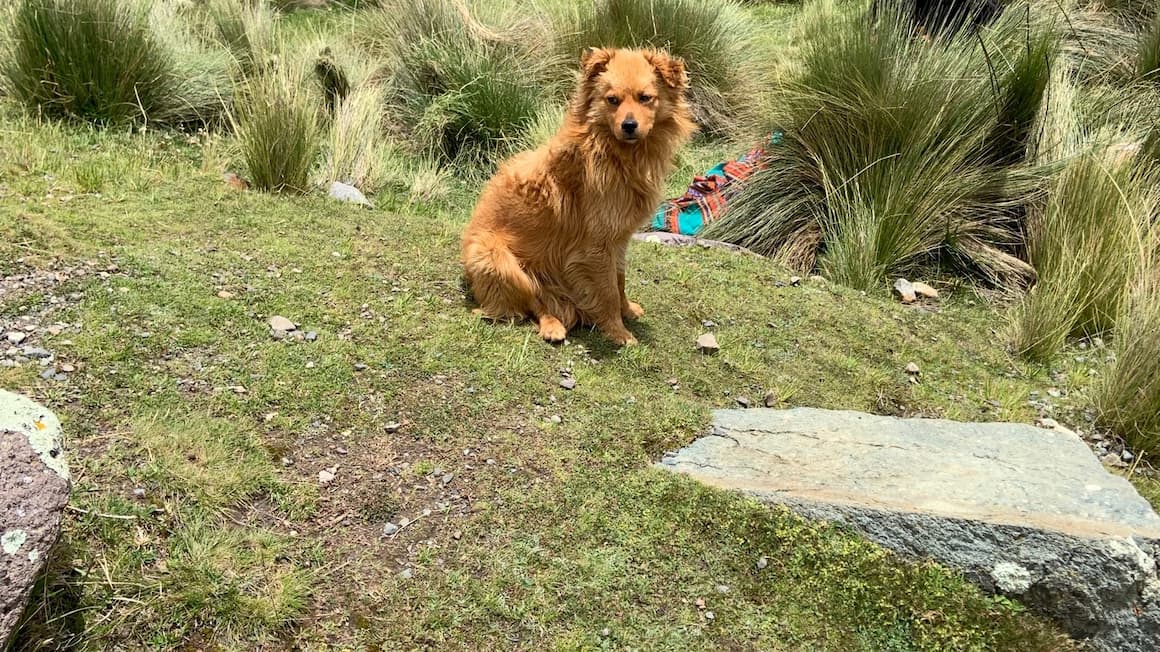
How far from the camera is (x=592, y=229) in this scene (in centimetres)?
412

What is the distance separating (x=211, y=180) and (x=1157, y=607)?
592cm

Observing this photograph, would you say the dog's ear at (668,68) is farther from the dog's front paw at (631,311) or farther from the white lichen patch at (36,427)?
the white lichen patch at (36,427)

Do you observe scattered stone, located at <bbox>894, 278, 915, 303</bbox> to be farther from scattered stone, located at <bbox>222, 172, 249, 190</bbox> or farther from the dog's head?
scattered stone, located at <bbox>222, 172, 249, 190</bbox>

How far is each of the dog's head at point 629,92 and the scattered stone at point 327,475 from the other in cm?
208

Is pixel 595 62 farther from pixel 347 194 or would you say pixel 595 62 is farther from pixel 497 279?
pixel 347 194

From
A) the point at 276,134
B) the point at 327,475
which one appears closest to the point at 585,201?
the point at 327,475

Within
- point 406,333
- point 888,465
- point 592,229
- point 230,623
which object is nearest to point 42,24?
point 406,333

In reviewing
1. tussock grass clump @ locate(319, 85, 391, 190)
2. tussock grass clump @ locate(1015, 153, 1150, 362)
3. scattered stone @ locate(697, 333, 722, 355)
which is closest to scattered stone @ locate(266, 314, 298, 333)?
scattered stone @ locate(697, 333, 722, 355)

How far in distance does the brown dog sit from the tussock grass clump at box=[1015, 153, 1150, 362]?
2793 mm

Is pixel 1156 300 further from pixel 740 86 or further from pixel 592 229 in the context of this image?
pixel 740 86

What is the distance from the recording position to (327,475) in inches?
117

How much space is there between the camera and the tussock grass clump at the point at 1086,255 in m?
5.08

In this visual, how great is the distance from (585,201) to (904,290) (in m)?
3.09

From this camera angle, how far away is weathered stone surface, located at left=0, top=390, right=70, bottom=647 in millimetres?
1888
